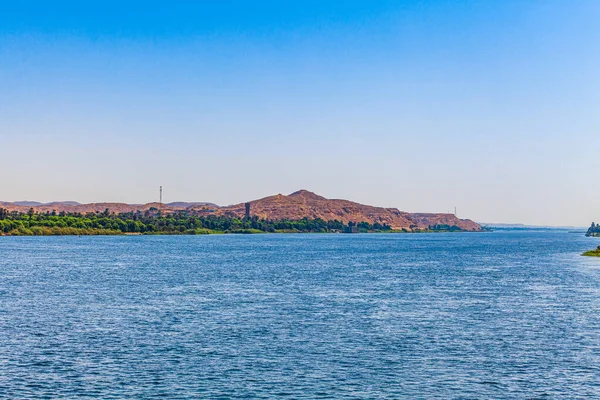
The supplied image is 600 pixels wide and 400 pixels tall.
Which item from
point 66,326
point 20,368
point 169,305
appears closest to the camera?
point 20,368

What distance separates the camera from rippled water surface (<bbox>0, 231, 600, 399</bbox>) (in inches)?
1526

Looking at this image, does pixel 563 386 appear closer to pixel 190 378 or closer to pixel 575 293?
pixel 190 378

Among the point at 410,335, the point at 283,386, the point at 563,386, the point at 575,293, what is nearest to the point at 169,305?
the point at 410,335

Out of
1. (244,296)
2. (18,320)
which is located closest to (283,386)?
(18,320)

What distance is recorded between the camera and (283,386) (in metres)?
38.5

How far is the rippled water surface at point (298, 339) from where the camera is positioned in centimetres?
3875

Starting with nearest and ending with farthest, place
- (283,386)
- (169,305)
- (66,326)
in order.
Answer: (283,386), (66,326), (169,305)

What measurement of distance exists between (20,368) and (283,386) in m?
16.3

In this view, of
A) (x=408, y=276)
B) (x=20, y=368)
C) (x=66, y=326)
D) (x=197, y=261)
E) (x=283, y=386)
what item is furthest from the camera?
(x=197, y=261)

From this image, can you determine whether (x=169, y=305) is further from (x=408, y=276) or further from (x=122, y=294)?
(x=408, y=276)

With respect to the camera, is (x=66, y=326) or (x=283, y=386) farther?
(x=66, y=326)

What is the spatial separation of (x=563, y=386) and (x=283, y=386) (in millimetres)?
15601

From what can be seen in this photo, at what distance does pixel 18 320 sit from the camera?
59.6m

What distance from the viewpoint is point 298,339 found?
5138 cm
